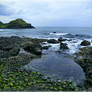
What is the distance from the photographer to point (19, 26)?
171 metres

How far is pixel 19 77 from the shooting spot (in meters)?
12.4

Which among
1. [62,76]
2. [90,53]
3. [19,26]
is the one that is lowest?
[62,76]

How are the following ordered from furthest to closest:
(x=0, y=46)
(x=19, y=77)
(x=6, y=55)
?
(x=0, y=46) → (x=6, y=55) → (x=19, y=77)

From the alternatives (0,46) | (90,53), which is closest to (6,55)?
(0,46)

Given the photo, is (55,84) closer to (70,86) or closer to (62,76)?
(70,86)

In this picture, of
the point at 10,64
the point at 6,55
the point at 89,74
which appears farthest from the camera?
the point at 6,55

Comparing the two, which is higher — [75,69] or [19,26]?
[19,26]

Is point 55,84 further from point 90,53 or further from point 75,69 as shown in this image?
point 90,53

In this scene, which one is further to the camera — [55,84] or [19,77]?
[19,77]

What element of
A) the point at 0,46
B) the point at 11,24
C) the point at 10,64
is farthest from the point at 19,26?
the point at 10,64

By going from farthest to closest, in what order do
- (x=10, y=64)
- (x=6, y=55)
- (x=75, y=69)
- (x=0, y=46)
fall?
1. (x=0, y=46)
2. (x=6, y=55)
3. (x=10, y=64)
4. (x=75, y=69)

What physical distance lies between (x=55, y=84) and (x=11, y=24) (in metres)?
175

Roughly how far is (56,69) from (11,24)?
170395mm

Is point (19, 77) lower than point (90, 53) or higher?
lower
